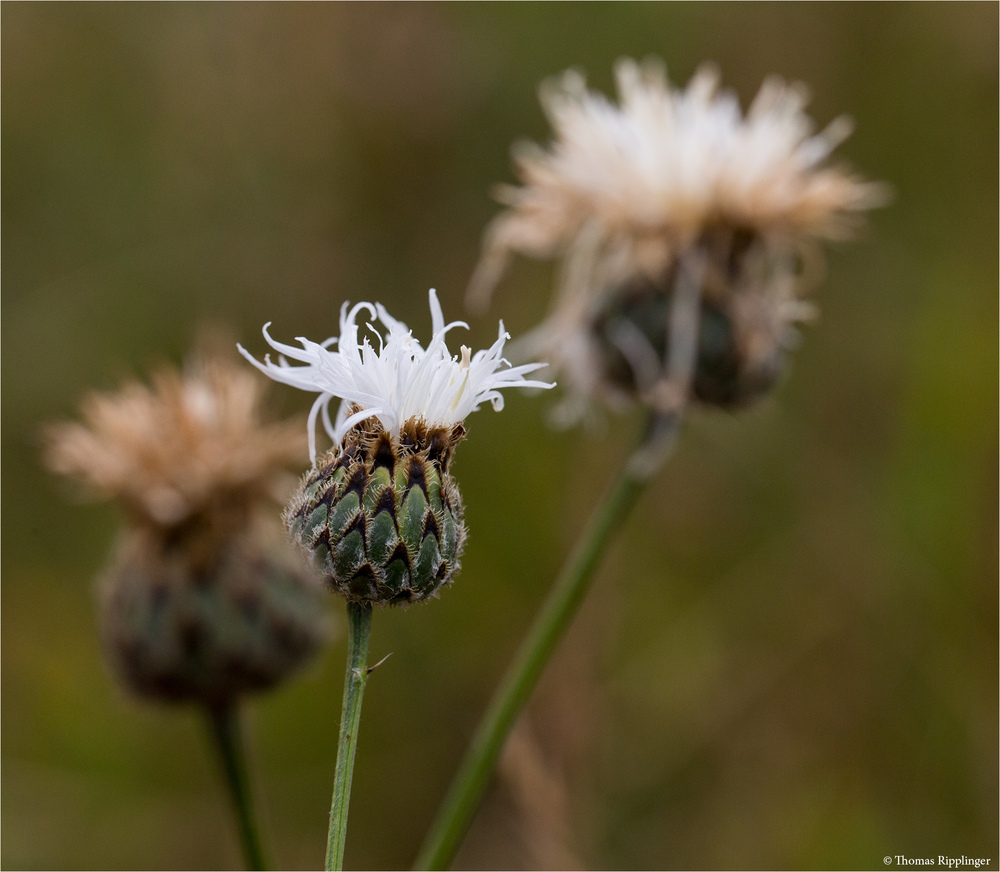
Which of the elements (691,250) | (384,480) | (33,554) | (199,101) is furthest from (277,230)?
(384,480)

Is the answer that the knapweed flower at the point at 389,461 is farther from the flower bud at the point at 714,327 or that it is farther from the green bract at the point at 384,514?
the flower bud at the point at 714,327

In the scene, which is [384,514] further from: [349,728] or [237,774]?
[237,774]

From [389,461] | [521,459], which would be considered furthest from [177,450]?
[521,459]

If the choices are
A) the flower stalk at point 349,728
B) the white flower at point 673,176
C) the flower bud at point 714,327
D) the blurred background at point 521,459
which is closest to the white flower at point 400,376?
the flower stalk at point 349,728

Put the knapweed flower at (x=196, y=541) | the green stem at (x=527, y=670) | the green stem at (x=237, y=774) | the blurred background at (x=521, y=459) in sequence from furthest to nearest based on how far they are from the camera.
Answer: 1. the blurred background at (x=521, y=459)
2. the knapweed flower at (x=196, y=541)
3. the green stem at (x=237, y=774)
4. the green stem at (x=527, y=670)

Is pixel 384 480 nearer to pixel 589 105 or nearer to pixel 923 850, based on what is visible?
pixel 589 105

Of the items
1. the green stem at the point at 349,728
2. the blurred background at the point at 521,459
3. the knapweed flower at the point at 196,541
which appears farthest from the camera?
the blurred background at the point at 521,459
